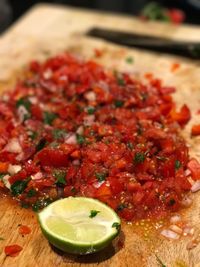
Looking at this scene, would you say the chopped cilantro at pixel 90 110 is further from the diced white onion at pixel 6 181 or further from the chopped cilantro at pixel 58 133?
the diced white onion at pixel 6 181

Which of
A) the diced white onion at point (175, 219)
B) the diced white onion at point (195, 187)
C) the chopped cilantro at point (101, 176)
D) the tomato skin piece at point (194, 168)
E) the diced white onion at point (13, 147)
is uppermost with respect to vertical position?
the diced white onion at point (13, 147)

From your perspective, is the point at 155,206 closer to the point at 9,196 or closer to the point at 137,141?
the point at 137,141

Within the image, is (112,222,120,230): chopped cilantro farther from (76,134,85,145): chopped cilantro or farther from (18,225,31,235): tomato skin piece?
(76,134,85,145): chopped cilantro

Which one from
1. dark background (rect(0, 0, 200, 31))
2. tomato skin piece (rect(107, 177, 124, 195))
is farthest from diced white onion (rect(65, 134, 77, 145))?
dark background (rect(0, 0, 200, 31))

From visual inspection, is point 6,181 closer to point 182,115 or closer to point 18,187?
point 18,187

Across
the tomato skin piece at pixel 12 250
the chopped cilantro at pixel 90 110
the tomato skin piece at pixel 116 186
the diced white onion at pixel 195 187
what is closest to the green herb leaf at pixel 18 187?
the tomato skin piece at pixel 12 250
